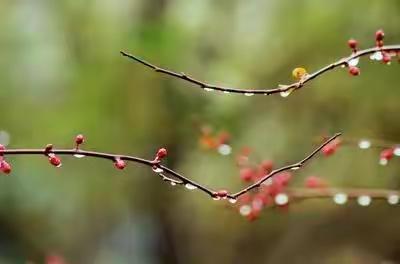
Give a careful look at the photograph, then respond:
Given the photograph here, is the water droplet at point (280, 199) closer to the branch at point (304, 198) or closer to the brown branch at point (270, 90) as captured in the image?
the branch at point (304, 198)

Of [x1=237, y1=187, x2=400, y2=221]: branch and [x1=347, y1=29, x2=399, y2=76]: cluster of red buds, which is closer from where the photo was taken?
[x1=347, y1=29, x2=399, y2=76]: cluster of red buds

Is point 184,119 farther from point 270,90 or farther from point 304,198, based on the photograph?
point 270,90

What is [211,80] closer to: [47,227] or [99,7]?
[99,7]

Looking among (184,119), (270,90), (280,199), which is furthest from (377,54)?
(184,119)

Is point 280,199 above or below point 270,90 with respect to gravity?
above

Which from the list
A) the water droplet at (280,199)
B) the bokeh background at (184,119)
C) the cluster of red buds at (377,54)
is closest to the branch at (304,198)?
the water droplet at (280,199)

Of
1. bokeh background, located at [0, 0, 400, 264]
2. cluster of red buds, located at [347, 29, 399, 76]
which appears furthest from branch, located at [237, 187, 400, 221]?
bokeh background, located at [0, 0, 400, 264]

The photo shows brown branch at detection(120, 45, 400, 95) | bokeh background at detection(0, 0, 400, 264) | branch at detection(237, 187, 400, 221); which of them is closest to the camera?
brown branch at detection(120, 45, 400, 95)

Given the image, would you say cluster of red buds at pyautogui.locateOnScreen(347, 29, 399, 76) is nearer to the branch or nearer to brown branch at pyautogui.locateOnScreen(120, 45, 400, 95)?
brown branch at pyautogui.locateOnScreen(120, 45, 400, 95)

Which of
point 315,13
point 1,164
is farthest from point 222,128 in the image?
point 1,164
